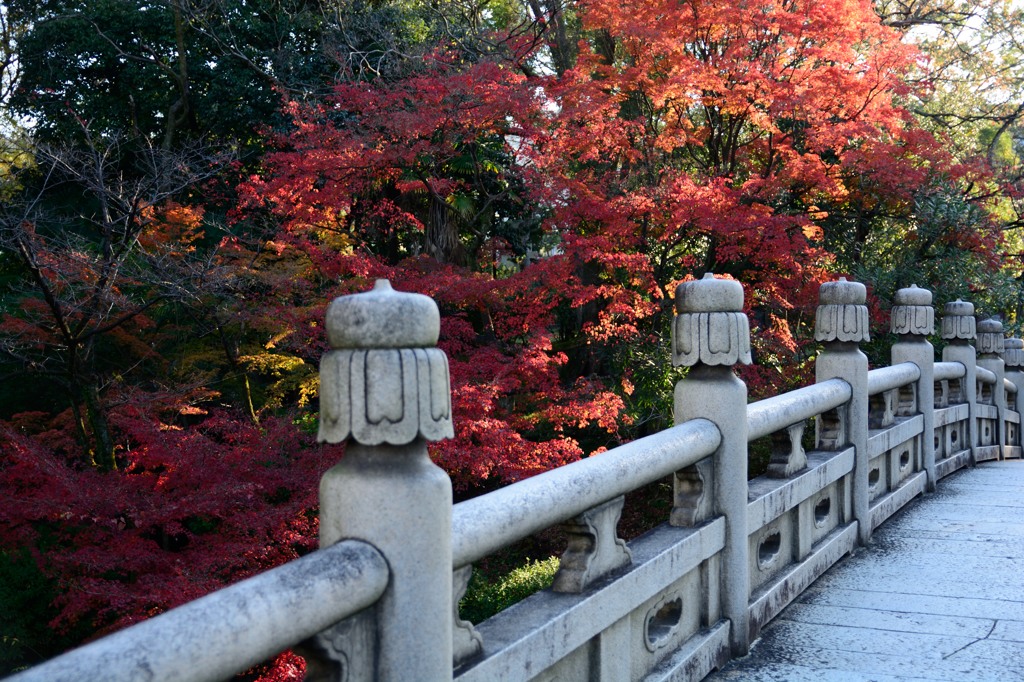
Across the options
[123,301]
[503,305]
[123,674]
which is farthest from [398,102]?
[123,674]

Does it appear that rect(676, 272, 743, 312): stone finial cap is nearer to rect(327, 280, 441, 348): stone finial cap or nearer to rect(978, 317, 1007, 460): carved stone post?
rect(327, 280, 441, 348): stone finial cap

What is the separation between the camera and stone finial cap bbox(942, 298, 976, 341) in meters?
8.62

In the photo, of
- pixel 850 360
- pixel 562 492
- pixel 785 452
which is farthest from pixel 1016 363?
pixel 562 492

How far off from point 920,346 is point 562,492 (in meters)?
5.45

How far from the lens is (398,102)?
8.80 meters

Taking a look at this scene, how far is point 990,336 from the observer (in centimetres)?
991

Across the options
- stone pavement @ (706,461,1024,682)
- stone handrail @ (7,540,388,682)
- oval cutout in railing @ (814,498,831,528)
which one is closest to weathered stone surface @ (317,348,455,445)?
stone handrail @ (7,540,388,682)

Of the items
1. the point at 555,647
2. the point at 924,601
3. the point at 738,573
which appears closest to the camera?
the point at 555,647

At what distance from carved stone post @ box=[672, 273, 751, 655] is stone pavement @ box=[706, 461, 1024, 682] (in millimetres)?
316

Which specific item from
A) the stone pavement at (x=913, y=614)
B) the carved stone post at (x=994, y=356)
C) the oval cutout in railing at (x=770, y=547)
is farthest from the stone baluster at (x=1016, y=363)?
the oval cutout in railing at (x=770, y=547)

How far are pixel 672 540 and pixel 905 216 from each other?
28.8ft

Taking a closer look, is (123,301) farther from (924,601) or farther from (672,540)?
(924,601)

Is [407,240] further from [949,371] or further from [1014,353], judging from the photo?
[1014,353]

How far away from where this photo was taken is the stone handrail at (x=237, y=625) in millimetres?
1488
